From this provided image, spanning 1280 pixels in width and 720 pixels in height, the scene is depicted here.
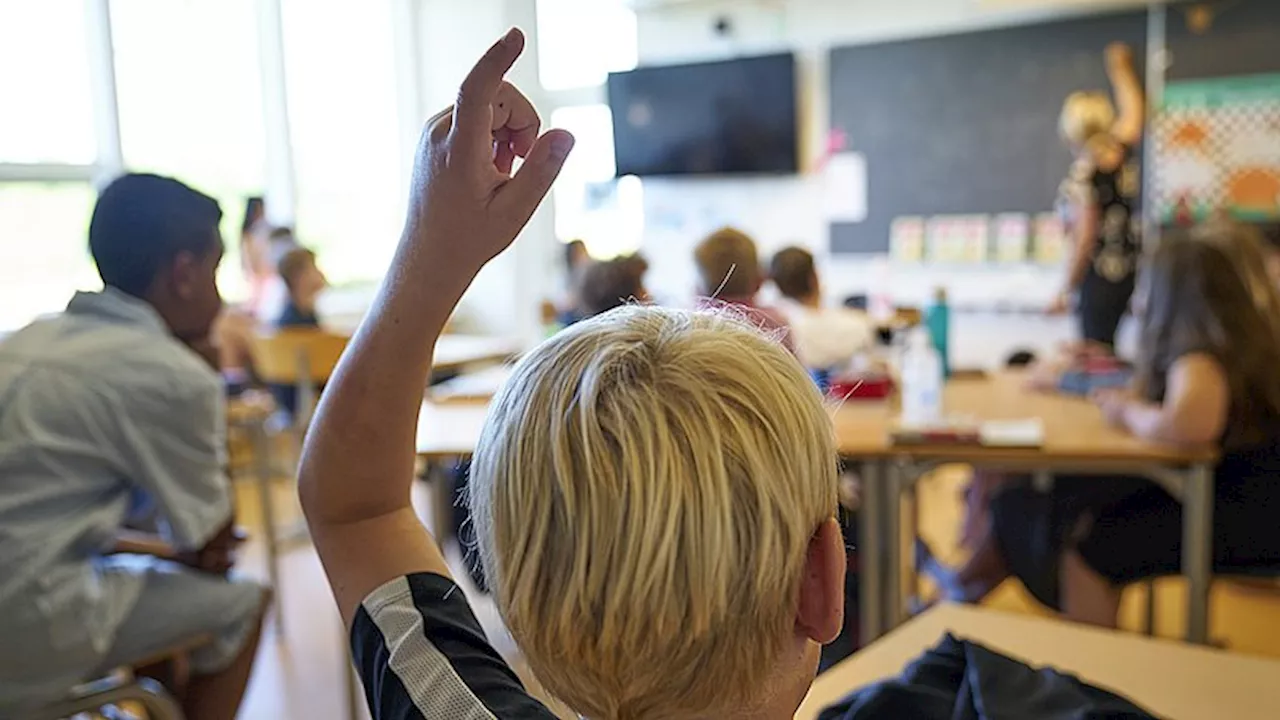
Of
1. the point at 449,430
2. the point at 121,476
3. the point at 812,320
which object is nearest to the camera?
the point at 121,476

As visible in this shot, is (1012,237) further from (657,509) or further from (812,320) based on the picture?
(657,509)

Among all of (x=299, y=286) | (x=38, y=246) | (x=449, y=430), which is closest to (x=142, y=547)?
(x=449, y=430)

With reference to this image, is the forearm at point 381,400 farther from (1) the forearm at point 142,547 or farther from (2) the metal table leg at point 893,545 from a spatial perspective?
(2) the metal table leg at point 893,545

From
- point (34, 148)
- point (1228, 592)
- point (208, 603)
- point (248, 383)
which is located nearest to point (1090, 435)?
point (1228, 592)

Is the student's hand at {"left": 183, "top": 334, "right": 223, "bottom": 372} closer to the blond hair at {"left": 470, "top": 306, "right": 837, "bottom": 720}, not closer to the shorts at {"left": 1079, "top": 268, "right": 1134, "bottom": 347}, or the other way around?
the blond hair at {"left": 470, "top": 306, "right": 837, "bottom": 720}

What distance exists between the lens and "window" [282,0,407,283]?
657 cm

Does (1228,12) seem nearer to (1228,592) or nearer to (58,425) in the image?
(1228,592)

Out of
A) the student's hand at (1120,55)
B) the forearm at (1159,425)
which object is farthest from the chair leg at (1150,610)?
the student's hand at (1120,55)

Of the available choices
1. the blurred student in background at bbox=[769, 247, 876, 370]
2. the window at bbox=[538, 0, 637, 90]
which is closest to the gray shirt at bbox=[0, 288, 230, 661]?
the blurred student in background at bbox=[769, 247, 876, 370]

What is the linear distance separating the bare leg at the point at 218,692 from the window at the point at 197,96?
3.98 meters

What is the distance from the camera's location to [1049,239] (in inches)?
221

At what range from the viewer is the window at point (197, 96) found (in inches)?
218

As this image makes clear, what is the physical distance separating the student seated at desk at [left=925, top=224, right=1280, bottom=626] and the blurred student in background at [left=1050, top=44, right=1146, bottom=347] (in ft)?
7.67

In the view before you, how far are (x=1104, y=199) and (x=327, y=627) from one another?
3893 mm
